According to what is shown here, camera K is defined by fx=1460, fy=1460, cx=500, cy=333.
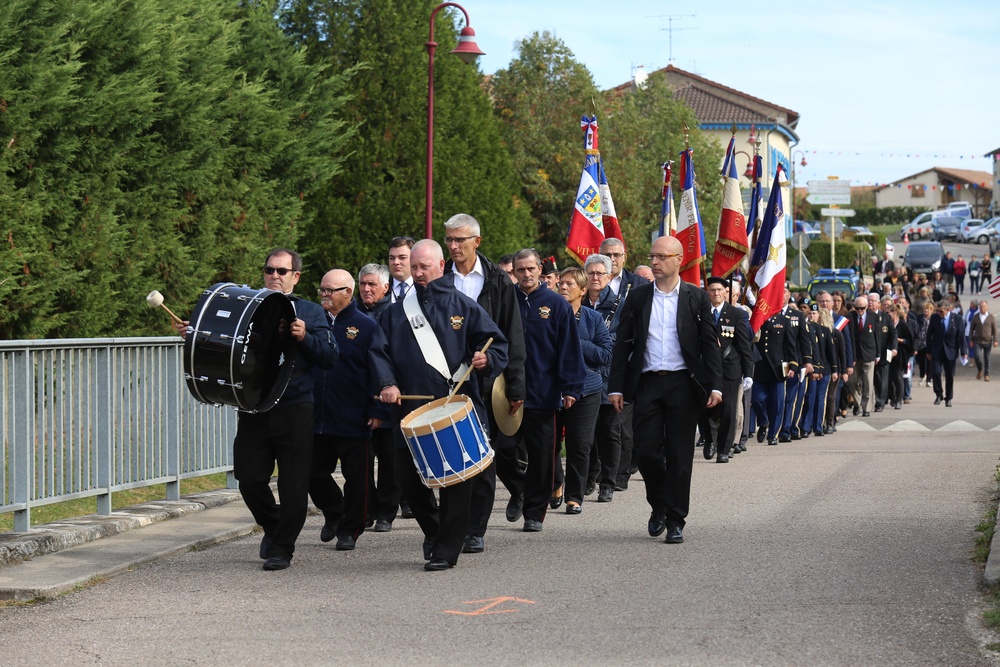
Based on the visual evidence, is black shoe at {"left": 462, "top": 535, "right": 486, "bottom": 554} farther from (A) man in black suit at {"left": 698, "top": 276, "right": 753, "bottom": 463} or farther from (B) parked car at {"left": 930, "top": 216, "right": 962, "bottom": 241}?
(B) parked car at {"left": 930, "top": 216, "right": 962, "bottom": 241}

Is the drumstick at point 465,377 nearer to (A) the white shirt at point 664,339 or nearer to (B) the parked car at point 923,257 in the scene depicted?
(A) the white shirt at point 664,339

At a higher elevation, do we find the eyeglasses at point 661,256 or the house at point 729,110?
the house at point 729,110

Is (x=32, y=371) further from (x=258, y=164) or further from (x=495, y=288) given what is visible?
(x=258, y=164)

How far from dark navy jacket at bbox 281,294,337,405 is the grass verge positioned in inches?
92.8

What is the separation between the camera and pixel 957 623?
22.3 feet

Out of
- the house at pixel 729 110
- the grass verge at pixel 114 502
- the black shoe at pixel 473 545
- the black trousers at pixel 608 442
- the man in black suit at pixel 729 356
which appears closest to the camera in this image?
the black shoe at pixel 473 545

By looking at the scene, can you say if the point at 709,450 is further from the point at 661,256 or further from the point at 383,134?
the point at 383,134

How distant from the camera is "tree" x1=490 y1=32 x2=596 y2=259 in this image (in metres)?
39.0

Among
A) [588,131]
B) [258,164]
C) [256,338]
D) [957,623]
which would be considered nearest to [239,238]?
[258,164]

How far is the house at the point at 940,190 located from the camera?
157000 millimetres

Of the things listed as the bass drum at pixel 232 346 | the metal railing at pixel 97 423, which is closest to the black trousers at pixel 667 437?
the bass drum at pixel 232 346

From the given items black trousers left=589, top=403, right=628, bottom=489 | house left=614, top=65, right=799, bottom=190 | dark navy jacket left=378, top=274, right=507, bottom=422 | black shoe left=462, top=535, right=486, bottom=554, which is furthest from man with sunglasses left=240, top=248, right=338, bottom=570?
house left=614, top=65, right=799, bottom=190

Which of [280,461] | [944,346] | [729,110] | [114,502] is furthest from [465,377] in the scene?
[729,110]

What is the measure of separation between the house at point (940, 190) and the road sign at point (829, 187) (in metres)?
76.8
